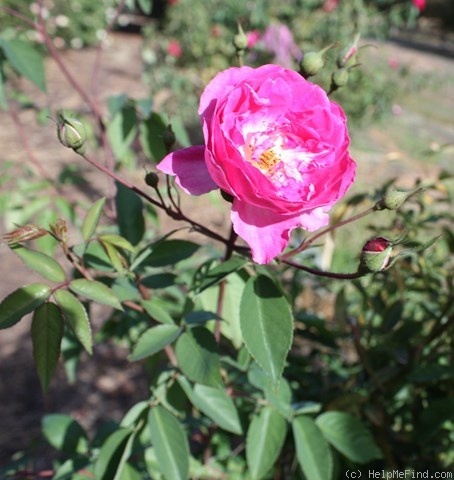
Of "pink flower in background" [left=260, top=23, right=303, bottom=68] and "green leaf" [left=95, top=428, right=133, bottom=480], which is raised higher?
"green leaf" [left=95, top=428, right=133, bottom=480]

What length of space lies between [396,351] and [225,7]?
337 cm

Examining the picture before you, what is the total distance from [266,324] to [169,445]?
23 centimetres

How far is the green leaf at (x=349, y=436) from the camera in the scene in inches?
31.0

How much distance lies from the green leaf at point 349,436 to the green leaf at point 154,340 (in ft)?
1.02

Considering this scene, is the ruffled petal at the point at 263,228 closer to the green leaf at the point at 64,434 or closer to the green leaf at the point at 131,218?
the green leaf at the point at 131,218

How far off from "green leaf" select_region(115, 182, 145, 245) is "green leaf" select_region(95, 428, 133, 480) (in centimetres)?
24

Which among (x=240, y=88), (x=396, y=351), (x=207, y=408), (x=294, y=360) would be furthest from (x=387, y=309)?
(x=240, y=88)

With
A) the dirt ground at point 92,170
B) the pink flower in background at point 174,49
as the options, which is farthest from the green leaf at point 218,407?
the pink flower in background at point 174,49

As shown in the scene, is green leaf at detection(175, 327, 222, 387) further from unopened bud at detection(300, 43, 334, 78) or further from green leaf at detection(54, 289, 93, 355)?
unopened bud at detection(300, 43, 334, 78)

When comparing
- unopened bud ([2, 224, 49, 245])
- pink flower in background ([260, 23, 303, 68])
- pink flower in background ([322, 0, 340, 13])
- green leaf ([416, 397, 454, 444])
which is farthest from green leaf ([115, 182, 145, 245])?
pink flower in background ([322, 0, 340, 13])

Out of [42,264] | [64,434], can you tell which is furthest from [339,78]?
[64,434]

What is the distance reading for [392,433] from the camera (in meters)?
1.04

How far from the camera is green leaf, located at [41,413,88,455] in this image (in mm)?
853

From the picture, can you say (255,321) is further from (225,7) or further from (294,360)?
(225,7)
